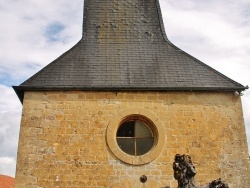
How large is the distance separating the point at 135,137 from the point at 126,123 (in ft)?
1.36

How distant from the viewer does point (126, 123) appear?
891cm

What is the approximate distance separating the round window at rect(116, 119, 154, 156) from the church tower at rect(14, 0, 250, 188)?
24 mm

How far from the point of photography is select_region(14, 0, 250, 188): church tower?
8219mm

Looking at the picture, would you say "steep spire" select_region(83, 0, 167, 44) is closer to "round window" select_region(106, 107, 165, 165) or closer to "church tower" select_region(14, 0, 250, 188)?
"church tower" select_region(14, 0, 250, 188)

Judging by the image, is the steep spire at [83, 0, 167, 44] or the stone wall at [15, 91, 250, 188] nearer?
the stone wall at [15, 91, 250, 188]

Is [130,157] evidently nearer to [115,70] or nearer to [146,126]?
[146,126]

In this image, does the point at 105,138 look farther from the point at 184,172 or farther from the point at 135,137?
the point at 184,172

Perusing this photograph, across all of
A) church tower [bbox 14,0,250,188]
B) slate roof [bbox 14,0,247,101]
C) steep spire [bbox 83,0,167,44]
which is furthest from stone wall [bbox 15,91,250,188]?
steep spire [bbox 83,0,167,44]

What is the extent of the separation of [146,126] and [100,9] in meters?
4.44

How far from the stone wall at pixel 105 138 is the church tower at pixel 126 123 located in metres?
0.02

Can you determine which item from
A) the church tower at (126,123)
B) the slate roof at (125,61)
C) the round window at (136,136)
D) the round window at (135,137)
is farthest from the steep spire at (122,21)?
the round window at (135,137)

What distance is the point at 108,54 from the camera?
1000cm

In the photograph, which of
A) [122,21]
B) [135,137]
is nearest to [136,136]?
[135,137]

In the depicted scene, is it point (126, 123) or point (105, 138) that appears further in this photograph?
point (126, 123)
